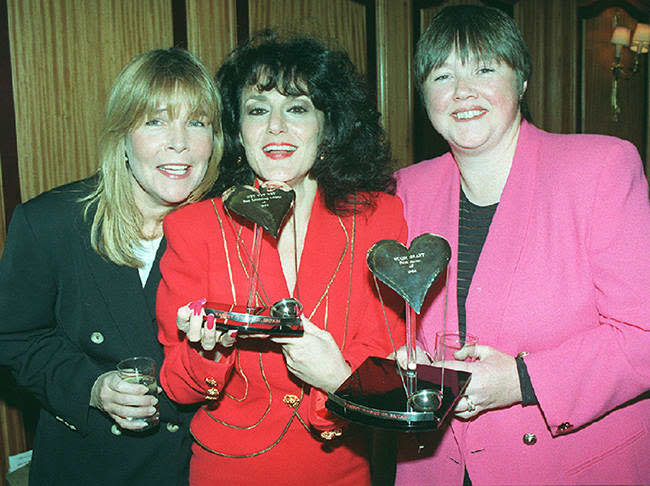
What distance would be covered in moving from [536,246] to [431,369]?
1.50 feet

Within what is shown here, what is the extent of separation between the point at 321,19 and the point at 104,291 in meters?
2.29

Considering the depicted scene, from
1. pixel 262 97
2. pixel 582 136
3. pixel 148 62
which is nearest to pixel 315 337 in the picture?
pixel 262 97

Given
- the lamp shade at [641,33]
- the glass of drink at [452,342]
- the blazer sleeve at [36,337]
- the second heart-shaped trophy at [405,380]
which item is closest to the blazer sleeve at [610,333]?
the glass of drink at [452,342]

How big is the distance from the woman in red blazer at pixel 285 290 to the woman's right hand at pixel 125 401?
0.08 meters

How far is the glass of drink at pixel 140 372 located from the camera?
1681 mm

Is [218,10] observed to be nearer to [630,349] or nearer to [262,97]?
[262,97]

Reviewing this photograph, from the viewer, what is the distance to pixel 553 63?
16.9ft

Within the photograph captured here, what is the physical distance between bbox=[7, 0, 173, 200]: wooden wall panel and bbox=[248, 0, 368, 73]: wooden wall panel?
0.64 m

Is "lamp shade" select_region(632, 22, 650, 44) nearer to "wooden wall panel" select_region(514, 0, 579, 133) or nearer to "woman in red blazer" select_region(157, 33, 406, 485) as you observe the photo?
"wooden wall panel" select_region(514, 0, 579, 133)

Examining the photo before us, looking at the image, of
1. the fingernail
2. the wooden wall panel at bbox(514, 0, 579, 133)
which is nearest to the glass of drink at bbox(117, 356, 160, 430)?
the fingernail

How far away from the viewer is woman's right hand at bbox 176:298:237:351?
1486mm

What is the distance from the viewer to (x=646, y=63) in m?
6.73

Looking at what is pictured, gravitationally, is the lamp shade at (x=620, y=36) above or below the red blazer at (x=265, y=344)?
above

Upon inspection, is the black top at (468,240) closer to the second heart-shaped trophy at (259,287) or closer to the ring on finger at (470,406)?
the ring on finger at (470,406)
